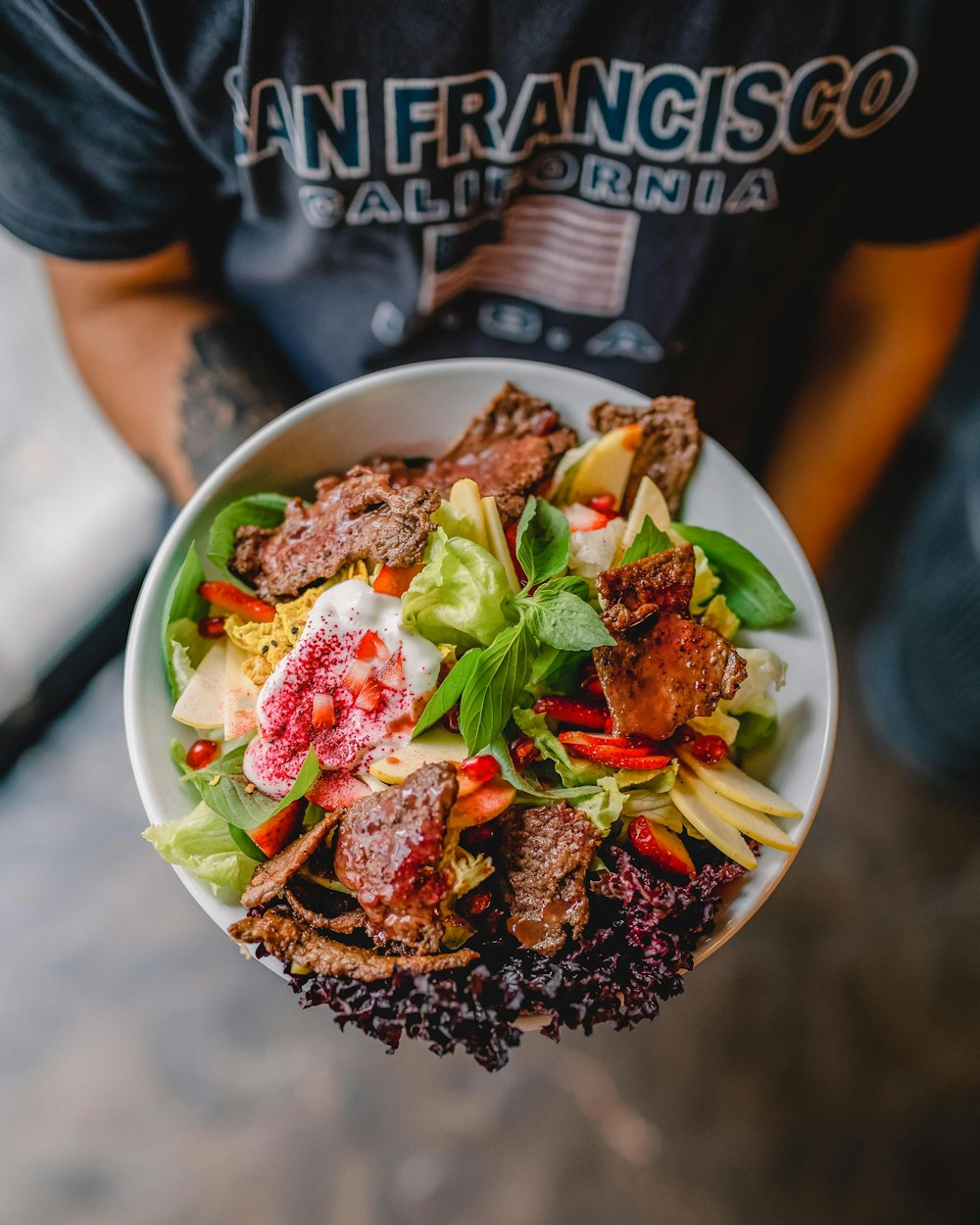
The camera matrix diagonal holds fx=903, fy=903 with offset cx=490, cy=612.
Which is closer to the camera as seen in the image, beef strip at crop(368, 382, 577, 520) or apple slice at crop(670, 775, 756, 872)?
apple slice at crop(670, 775, 756, 872)

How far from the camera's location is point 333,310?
2.05 metres

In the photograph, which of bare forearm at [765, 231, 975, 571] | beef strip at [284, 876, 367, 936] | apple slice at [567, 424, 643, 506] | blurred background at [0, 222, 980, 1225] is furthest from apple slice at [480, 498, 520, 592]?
blurred background at [0, 222, 980, 1225]

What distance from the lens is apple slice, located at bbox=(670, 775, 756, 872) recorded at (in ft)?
4.88

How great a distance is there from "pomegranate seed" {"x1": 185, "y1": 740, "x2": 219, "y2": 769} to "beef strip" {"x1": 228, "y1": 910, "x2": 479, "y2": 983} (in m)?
0.29

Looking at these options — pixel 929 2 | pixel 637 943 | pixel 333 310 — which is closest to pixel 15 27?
pixel 333 310

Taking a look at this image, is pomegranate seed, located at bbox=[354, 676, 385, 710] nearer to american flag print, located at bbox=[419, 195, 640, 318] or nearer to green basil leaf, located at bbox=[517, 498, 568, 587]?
green basil leaf, located at bbox=[517, 498, 568, 587]

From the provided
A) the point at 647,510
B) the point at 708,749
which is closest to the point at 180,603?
the point at 647,510

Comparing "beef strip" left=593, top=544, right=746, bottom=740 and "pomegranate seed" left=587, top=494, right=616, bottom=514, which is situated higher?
"pomegranate seed" left=587, top=494, right=616, bottom=514

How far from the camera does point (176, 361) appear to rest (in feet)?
7.07

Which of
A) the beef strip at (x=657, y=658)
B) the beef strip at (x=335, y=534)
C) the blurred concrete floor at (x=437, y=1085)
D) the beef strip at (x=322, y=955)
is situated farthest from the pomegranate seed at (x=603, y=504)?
the blurred concrete floor at (x=437, y=1085)

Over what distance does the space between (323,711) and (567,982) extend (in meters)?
0.58

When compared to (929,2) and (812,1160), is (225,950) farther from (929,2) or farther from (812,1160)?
(929,2)

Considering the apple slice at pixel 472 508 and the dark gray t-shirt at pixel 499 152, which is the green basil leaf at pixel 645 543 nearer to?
the apple slice at pixel 472 508

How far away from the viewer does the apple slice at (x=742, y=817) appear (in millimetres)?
1500
